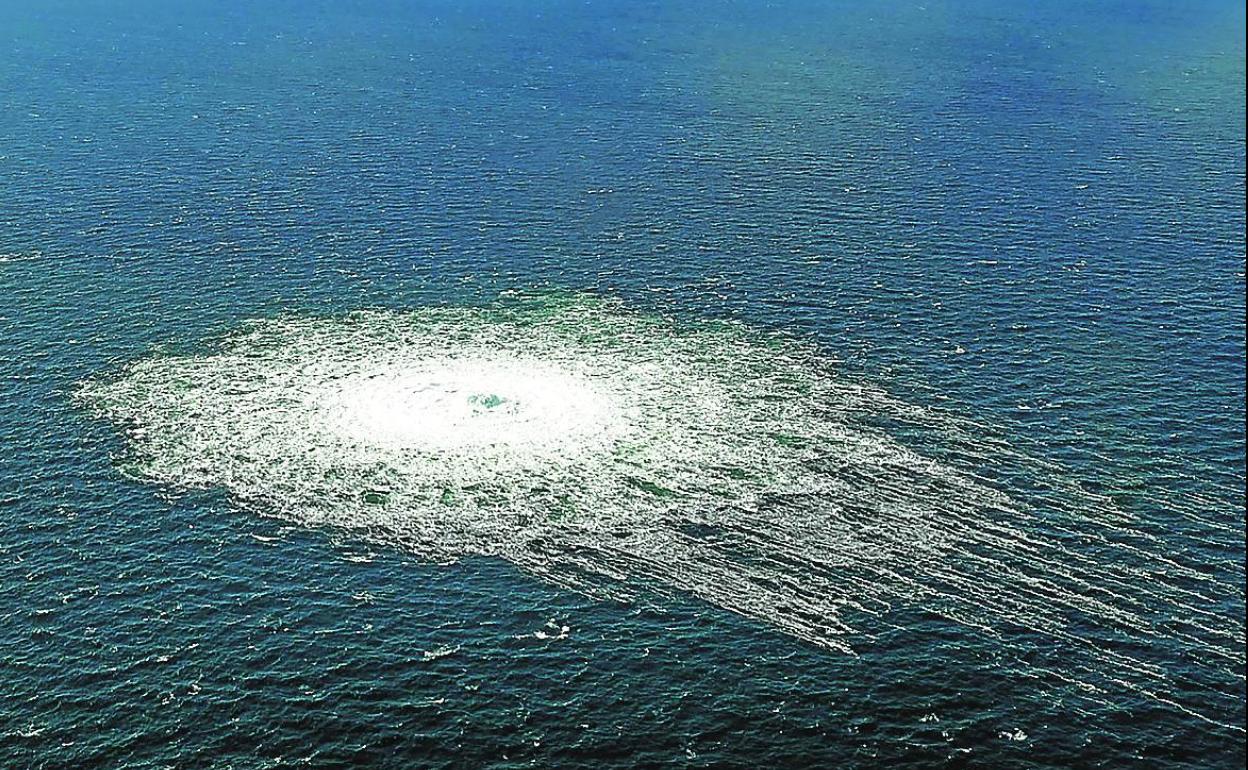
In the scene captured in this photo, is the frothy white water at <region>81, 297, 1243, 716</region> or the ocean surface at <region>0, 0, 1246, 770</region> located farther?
the frothy white water at <region>81, 297, 1243, 716</region>

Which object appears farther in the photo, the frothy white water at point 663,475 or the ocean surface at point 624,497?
the frothy white water at point 663,475

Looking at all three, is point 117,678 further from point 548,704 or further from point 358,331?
point 358,331

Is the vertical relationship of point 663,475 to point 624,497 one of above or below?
above

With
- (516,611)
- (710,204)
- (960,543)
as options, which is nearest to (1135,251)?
(710,204)

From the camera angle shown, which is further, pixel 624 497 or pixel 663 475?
pixel 663 475
